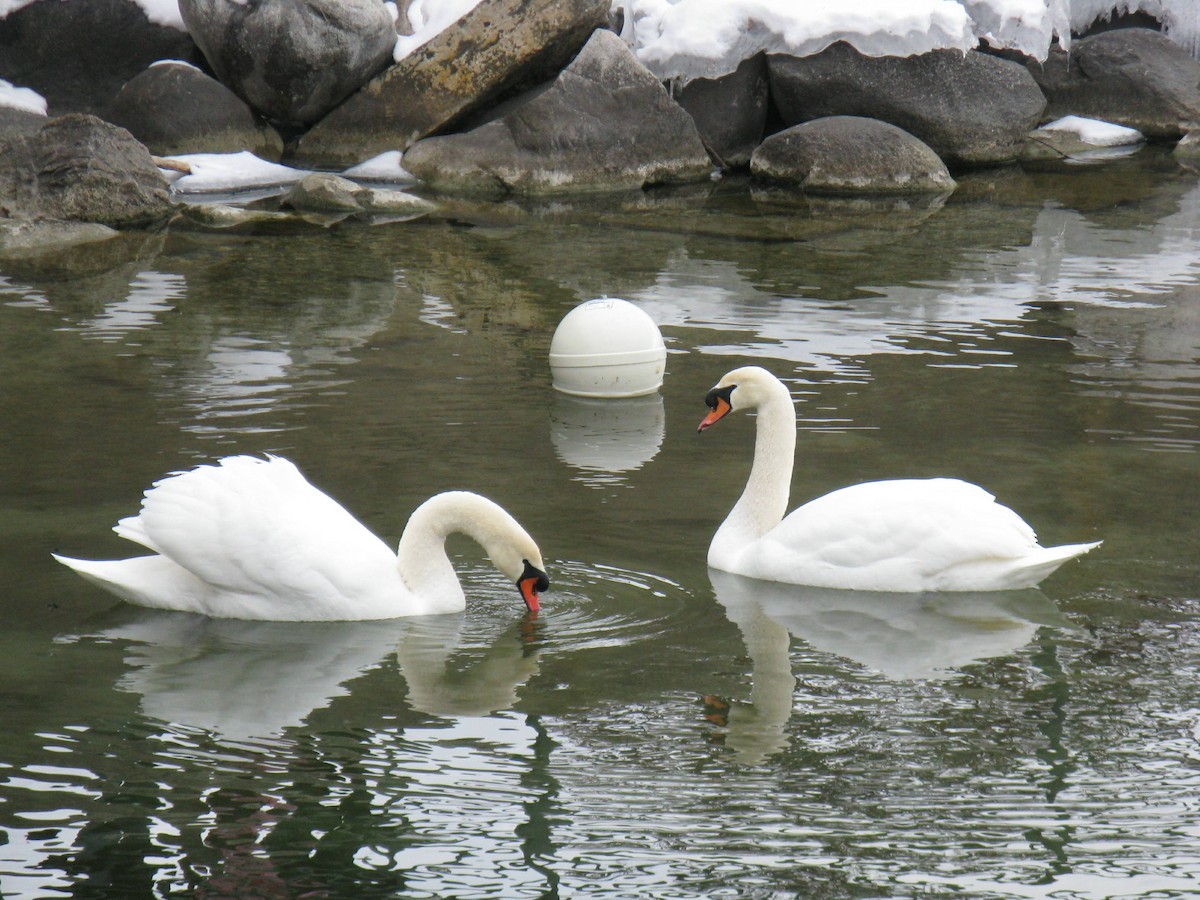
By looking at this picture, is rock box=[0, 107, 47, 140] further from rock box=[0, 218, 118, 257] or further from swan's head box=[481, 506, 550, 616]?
swan's head box=[481, 506, 550, 616]

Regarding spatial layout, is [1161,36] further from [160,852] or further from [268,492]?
[160,852]

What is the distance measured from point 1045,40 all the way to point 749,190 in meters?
5.95

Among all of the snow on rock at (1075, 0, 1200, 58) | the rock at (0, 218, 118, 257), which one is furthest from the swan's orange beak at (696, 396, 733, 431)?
the snow on rock at (1075, 0, 1200, 58)

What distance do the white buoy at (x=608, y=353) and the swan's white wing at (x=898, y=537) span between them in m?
2.98

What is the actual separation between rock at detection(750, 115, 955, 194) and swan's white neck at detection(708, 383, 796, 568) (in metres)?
11.3

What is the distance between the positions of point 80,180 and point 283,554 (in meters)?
10.5

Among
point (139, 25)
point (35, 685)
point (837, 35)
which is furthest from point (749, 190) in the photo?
point (35, 685)

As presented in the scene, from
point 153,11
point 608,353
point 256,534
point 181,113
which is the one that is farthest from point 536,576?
point 153,11

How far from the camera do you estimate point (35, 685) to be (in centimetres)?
531

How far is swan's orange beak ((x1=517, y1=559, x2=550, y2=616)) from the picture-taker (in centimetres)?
591

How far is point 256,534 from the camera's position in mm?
5805

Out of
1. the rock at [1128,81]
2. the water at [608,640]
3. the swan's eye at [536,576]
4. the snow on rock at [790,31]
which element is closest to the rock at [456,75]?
the snow on rock at [790,31]

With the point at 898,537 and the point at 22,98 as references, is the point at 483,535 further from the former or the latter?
the point at 22,98

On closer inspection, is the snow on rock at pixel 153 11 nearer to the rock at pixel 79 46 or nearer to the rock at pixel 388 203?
the rock at pixel 79 46
